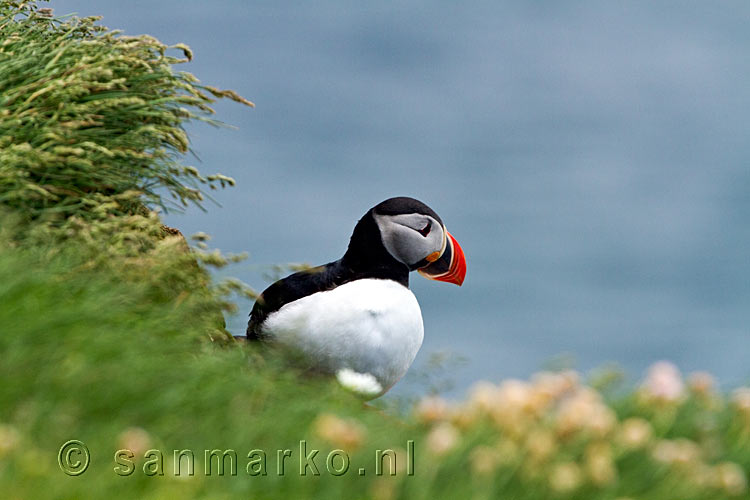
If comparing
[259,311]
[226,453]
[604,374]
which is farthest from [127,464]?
[259,311]

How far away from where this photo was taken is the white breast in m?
6.51

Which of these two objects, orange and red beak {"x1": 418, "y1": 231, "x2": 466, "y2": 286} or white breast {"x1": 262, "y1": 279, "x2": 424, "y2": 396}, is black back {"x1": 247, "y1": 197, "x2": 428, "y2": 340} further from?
orange and red beak {"x1": 418, "y1": 231, "x2": 466, "y2": 286}

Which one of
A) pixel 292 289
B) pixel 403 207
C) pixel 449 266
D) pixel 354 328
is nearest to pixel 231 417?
pixel 354 328

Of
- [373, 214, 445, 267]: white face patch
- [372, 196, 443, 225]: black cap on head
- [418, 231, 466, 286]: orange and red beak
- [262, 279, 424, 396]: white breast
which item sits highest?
[372, 196, 443, 225]: black cap on head

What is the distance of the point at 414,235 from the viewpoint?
6953 mm

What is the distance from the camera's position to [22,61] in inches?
276

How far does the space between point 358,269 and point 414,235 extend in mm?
543

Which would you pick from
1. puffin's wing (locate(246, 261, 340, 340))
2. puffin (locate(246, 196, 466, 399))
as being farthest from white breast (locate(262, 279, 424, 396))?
puffin's wing (locate(246, 261, 340, 340))

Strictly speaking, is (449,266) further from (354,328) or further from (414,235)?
(354,328)

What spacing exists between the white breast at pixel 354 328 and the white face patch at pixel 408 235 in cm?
33

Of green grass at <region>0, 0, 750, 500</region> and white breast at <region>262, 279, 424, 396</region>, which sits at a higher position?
green grass at <region>0, 0, 750, 500</region>

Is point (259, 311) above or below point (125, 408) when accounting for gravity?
below

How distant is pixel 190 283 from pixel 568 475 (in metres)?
3.72

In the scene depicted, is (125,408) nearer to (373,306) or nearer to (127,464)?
(127,464)
